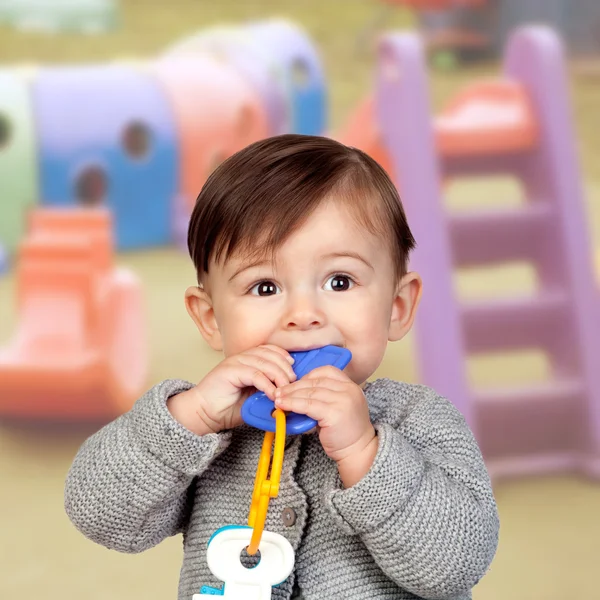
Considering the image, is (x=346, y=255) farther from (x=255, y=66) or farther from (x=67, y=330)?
(x=255, y=66)

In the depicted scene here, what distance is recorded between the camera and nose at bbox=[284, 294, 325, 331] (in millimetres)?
761

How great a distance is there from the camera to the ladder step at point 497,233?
6.26 feet

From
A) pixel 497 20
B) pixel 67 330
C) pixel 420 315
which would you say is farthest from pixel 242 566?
pixel 497 20

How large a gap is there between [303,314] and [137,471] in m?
0.17

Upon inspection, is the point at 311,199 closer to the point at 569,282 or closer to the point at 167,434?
the point at 167,434

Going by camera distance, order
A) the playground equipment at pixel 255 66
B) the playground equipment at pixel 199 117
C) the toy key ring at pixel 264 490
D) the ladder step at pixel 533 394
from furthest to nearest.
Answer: the playground equipment at pixel 255 66, the playground equipment at pixel 199 117, the ladder step at pixel 533 394, the toy key ring at pixel 264 490

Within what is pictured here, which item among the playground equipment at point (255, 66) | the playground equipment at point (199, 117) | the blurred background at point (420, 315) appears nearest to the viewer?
the blurred background at point (420, 315)

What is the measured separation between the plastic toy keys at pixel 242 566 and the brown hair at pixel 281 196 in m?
0.20

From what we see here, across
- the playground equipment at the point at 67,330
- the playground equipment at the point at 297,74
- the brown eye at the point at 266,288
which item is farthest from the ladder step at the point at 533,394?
the playground equipment at the point at 297,74

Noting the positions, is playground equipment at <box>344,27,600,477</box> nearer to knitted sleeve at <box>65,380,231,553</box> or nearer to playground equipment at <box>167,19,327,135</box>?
knitted sleeve at <box>65,380,231,553</box>

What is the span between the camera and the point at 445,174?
6.52ft

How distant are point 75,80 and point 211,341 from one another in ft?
7.40

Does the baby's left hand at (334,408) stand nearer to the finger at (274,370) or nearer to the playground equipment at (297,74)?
the finger at (274,370)

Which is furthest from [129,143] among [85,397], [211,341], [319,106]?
[211,341]
